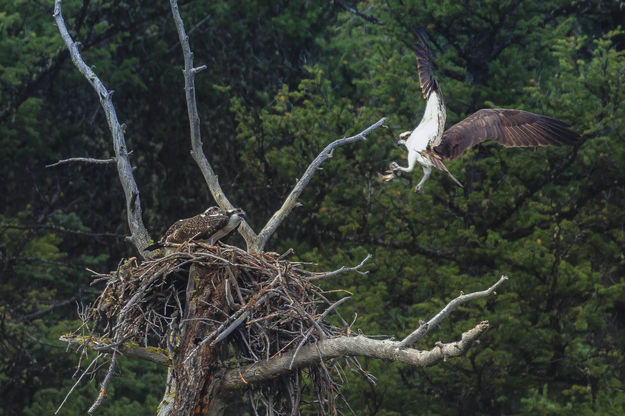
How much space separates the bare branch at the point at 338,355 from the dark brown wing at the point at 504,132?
2158 millimetres

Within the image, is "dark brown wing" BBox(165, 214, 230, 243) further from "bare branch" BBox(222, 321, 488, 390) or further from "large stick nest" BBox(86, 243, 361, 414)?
"bare branch" BBox(222, 321, 488, 390)

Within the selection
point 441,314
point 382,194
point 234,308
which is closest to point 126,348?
point 234,308

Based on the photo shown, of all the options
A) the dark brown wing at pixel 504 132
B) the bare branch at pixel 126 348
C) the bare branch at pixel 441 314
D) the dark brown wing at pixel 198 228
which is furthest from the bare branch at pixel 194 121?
the bare branch at pixel 441 314

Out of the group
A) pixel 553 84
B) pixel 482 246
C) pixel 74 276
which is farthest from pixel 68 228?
pixel 553 84

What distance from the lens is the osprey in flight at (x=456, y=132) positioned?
9398mm

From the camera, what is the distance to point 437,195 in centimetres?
1620

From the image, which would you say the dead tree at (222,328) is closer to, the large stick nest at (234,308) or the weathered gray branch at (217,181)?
the large stick nest at (234,308)

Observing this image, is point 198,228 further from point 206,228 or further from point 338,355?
point 338,355

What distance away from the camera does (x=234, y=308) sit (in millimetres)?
7965

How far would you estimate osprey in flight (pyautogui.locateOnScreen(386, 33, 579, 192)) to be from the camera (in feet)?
30.8

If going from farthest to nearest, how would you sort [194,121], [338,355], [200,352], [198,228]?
[194,121] < [198,228] < [200,352] < [338,355]

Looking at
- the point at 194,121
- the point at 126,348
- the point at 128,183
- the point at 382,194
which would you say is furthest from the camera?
the point at 382,194

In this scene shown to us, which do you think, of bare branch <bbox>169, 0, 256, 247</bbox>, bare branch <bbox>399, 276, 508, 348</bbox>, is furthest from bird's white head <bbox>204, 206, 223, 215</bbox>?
bare branch <bbox>399, 276, 508, 348</bbox>

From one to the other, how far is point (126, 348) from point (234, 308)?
2.81 feet
